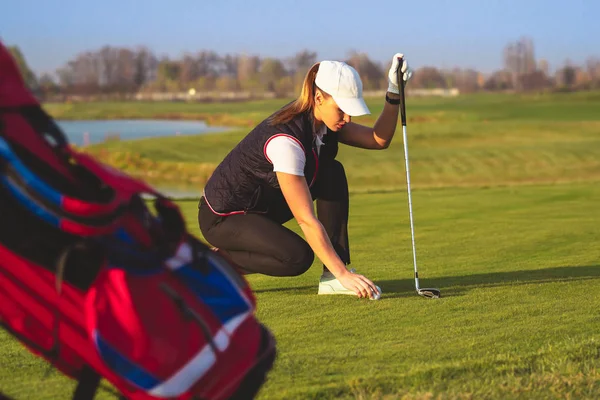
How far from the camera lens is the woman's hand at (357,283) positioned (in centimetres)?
545

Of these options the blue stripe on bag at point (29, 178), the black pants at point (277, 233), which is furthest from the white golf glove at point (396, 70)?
the blue stripe on bag at point (29, 178)

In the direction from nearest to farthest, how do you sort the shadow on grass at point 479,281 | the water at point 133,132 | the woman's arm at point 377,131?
the shadow on grass at point 479,281 → the woman's arm at point 377,131 → the water at point 133,132

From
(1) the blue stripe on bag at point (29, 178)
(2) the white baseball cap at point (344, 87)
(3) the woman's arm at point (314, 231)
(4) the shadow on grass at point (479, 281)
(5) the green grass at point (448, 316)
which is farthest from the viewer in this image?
(4) the shadow on grass at point (479, 281)

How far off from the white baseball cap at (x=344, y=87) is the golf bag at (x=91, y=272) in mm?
2823

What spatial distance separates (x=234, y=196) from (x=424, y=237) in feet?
14.6

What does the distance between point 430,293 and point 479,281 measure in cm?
94

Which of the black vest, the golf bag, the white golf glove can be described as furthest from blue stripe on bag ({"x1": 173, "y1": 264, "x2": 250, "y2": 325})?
the white golf glove

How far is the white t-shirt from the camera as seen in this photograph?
552cm

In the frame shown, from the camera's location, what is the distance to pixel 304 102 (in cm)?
579

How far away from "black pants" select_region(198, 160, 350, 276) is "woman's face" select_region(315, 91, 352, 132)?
630 mm

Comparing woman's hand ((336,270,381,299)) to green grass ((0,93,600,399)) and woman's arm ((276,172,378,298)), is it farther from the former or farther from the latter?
green grass ((0,93,600,399))

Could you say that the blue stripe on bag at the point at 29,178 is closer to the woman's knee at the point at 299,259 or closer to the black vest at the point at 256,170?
the black vest at the point at 256,170

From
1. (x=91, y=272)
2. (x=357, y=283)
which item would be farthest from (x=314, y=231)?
(x=91, y=272)

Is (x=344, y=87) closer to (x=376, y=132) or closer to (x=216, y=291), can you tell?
(x=376, y=132)
